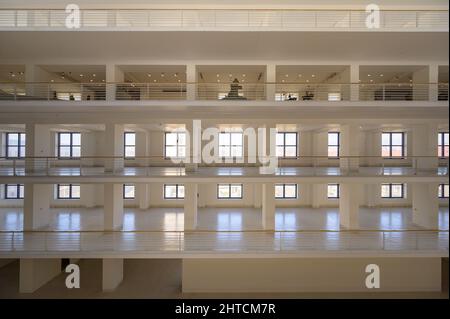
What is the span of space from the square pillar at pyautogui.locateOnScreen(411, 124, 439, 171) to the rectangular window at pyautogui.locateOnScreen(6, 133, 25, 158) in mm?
6059

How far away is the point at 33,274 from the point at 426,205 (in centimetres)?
440

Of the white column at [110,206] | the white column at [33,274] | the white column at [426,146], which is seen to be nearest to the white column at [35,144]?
the white column at [110,206]

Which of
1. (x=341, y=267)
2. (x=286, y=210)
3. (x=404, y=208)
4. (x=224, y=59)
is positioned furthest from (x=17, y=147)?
(x=404, y=208)

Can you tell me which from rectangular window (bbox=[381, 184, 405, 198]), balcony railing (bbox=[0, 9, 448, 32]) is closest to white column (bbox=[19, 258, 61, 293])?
balcony railing (bbox=[0, 9, 448, 32])

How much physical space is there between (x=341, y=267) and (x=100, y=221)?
303 cm

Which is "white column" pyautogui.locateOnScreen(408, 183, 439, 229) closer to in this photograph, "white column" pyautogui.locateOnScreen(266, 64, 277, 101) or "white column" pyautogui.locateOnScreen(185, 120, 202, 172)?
"white column" pyautogui.locateOnScreen(266, 64, 277, 101)

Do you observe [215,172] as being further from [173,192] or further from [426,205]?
[426,205]

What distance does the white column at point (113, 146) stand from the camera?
11.2 ft

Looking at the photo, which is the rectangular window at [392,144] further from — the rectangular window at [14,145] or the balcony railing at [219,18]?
the rectangular window at [14,145]

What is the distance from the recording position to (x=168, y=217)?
424 cm

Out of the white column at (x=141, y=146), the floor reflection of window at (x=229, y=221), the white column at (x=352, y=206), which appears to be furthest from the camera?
the white column at (x=141, y=146)

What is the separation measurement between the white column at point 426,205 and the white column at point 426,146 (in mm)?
231

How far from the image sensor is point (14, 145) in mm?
5273
